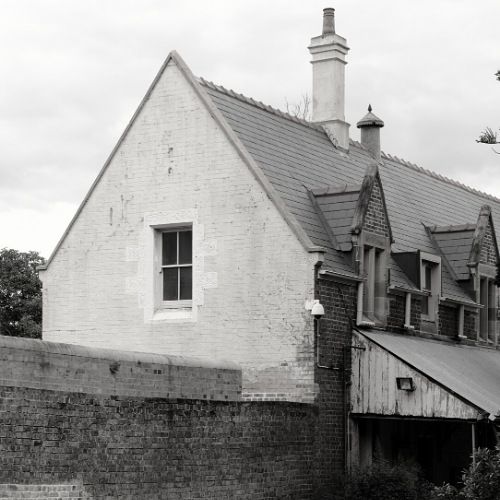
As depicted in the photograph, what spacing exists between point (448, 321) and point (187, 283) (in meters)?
6.11

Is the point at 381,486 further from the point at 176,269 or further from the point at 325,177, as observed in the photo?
the point at 325,177

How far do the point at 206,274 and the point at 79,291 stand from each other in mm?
2777

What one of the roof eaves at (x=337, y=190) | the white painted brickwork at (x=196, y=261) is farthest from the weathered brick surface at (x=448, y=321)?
the white painted brickwork at (x=196, y=261)

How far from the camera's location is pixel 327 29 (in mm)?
26562

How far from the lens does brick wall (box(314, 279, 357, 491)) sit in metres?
20.8

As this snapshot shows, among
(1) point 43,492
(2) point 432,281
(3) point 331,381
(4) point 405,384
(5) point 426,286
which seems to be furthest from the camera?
(2) point 432,281

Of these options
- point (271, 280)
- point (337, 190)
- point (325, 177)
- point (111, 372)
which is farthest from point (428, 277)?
point (111, 372)

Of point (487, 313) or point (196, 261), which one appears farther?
point (487, 313)

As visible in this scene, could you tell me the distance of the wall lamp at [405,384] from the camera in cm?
2058

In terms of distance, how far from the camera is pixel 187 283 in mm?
22594

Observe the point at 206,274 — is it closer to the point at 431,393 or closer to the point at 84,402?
the point at 431,393

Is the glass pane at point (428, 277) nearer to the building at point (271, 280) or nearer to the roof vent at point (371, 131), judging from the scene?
the building at point (271, 280)

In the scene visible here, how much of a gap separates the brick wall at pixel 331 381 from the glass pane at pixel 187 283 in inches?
108

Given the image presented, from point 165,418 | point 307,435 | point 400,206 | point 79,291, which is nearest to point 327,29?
point 400,206
